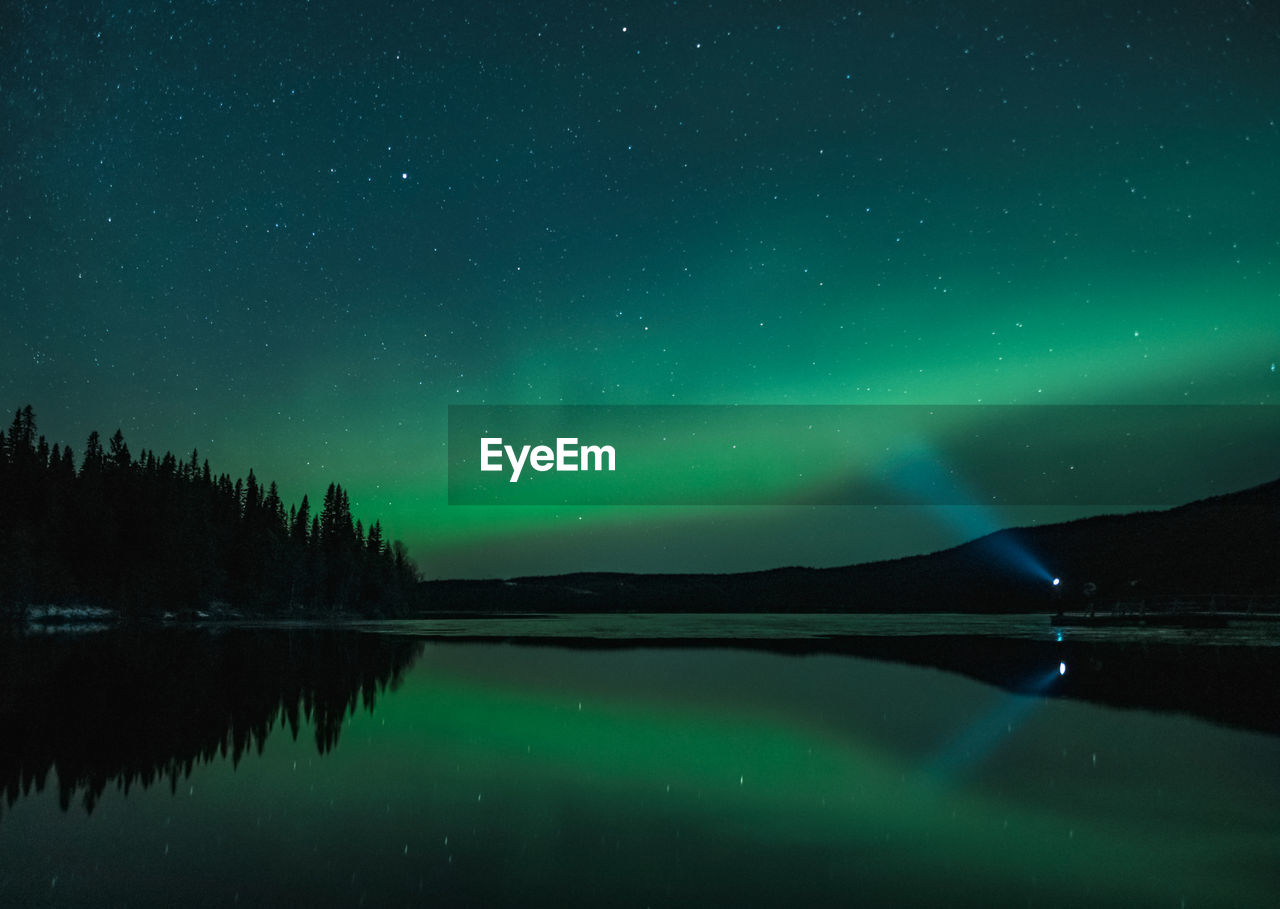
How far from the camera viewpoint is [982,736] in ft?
62.2

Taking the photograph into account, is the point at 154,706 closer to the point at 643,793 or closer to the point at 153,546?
the point at 643,793

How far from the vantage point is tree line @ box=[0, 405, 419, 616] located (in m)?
96.1

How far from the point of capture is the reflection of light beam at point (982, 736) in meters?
15.9

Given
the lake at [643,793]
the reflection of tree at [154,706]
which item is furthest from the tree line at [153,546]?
the lake at [643,793]

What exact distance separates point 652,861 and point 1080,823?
205 inches

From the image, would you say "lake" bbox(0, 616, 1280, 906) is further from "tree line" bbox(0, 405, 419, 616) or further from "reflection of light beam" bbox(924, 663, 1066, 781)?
"tree line" bbox(0, 405, 419, 616)

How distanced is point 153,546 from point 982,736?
107858mm

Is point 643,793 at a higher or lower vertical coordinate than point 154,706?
lower

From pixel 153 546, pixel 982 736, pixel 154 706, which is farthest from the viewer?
pixel 153 546

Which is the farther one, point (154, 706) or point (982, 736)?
point (154, 706)

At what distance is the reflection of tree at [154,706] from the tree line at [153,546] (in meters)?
52.9

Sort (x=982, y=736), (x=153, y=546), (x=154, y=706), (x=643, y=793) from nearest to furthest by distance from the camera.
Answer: (x=643, y=793) < (x=982, y=736) < (x=154, y=706) < (x=153, y=546)

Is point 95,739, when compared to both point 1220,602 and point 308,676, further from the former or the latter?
point 1220,602

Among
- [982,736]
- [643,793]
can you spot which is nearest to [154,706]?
[643,793]
